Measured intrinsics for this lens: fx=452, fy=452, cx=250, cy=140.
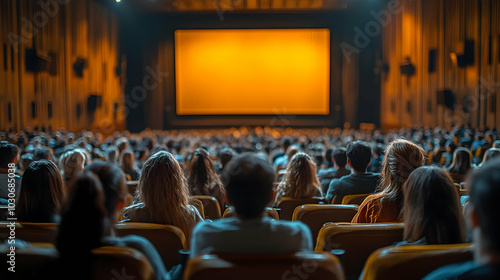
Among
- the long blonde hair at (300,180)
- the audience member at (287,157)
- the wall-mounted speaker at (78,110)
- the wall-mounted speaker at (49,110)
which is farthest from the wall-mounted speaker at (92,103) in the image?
the long blonde hair at (300,180)

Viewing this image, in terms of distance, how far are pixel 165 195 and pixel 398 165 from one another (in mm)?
1363

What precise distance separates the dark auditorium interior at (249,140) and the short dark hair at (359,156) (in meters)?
0.01

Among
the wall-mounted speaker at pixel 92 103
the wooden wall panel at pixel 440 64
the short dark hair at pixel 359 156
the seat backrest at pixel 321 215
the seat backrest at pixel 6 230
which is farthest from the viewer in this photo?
the wall-mounted speaker at pixel 92 103

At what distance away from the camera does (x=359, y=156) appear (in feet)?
11.9

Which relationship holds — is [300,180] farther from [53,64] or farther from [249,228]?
[53,64]

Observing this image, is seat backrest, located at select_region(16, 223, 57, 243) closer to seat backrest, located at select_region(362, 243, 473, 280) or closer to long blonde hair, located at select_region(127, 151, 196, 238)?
long blonde hair, located at select_region(127, 151, 196, 238)

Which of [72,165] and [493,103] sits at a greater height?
[493,103]

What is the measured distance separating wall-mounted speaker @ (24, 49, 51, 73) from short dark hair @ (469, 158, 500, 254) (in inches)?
499

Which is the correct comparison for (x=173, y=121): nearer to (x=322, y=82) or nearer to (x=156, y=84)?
(x=156, y=84)

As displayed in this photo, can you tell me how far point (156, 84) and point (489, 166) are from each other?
20.9m

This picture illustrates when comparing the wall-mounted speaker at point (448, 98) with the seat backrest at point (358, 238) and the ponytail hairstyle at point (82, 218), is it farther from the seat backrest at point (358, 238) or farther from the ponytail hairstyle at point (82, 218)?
the ponytail hairstyle at point (82, 218)

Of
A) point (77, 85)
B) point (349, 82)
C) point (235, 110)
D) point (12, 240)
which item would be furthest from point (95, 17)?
point (12, 240)

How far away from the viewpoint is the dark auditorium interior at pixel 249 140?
1516mm

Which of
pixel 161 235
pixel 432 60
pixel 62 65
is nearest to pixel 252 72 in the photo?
pixel 432 60
